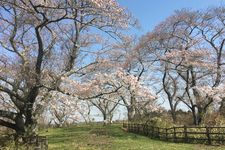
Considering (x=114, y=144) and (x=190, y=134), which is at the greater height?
(x=190, y=134)

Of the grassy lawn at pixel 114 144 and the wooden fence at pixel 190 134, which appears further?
the wooden fence at pixel 190 134

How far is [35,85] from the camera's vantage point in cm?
1966

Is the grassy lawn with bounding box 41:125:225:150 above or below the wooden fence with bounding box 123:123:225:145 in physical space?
below

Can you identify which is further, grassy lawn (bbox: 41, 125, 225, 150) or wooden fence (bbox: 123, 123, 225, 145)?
wooden fence (bbox: 123, 123, 225, 145)

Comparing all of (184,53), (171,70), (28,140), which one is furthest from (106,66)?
(171,70)

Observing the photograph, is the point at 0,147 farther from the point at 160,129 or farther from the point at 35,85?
the point at 160,129

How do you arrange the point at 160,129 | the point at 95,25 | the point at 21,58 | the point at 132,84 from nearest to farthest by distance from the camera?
the point at 95,25 → the point at 21,58 → the point at 132,84 → the point at 160,129

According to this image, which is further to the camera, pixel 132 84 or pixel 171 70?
pixel 171 70

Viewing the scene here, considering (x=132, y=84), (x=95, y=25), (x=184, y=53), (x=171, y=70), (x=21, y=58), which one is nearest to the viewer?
(x=95, y=25)

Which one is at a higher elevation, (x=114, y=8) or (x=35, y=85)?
(x=114, y=8)

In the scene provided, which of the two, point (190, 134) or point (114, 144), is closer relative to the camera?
point (114, 144)

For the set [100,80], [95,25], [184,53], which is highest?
[184,53]

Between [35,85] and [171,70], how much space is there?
2628 cm

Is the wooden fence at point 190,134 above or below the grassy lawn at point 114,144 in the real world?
above
